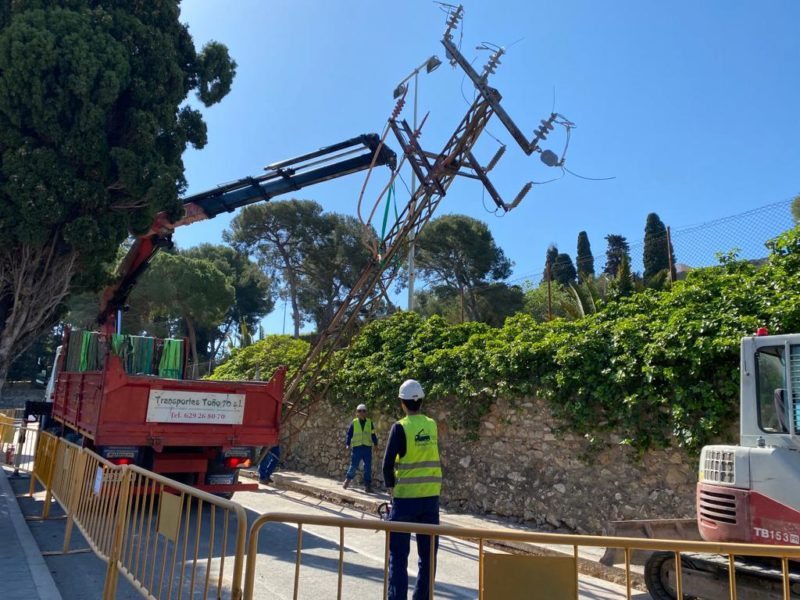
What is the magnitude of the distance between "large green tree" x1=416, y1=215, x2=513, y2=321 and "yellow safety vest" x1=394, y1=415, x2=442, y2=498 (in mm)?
27506

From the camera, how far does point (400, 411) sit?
11.7 metres

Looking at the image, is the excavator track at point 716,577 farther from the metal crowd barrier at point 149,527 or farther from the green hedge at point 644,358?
the metal crowd barrier at point 149,527

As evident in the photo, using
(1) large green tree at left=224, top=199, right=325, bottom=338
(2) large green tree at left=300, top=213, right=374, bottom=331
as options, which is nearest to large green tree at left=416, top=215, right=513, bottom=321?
(2) large green tree at left=300, top=213, right=374, bottom=331

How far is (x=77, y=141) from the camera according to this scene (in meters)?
10.7

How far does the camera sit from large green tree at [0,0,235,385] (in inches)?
410

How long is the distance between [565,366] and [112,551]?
613 centimetres

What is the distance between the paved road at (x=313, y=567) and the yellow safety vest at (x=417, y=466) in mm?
1296

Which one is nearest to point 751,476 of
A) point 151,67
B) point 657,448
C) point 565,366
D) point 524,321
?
point 657,448

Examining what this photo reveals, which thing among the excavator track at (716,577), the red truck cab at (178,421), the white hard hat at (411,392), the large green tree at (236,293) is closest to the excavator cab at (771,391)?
the excavator track at (716,577)

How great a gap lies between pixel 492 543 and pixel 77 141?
9647mm

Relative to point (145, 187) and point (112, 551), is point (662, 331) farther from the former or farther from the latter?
point (145, 187)

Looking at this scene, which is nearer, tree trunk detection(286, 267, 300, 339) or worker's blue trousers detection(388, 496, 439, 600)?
worker's blue trousers detection(388, 496, 439, 600)

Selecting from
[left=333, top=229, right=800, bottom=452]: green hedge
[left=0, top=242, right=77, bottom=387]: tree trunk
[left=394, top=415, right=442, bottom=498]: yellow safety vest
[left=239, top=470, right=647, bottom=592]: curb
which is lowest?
[left=239, top=470, right=647, bottom=592]: curb

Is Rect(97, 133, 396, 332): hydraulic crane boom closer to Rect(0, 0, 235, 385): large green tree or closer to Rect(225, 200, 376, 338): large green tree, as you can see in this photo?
Rect(0, 0, 235, 385): large green tree
